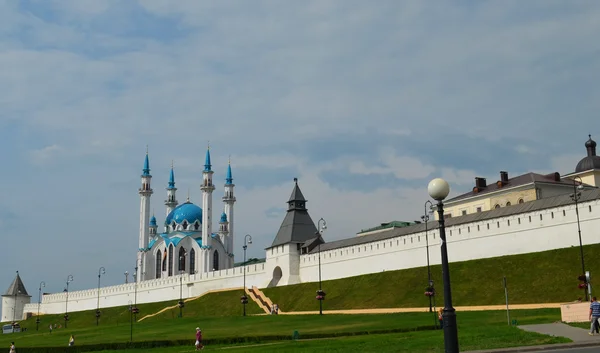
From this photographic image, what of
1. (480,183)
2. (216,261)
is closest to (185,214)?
(216,261)

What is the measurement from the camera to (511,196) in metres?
89.8

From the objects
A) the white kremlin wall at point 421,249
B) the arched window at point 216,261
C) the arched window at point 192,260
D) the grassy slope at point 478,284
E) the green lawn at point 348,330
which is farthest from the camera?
the arched window at point 192,260

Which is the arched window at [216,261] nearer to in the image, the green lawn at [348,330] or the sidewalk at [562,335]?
the green lawn at [348,330]

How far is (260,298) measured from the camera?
86.9 m

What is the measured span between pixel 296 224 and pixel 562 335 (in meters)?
71.2

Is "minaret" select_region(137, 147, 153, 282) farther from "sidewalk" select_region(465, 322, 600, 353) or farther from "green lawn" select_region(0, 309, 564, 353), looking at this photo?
"sidewalk" select_region(465, 322, 600, 353)

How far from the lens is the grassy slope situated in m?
55.0

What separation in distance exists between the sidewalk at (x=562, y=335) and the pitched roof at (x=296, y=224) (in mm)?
65949

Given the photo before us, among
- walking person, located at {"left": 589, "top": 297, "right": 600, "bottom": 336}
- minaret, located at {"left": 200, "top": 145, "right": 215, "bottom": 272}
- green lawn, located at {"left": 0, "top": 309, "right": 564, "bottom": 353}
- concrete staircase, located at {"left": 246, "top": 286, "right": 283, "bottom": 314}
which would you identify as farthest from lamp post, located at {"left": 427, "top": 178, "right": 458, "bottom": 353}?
minaret, located at {"left": 200, "top": 145, "right": 215, "bottom": 272}

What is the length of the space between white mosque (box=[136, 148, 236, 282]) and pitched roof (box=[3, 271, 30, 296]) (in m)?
31.3

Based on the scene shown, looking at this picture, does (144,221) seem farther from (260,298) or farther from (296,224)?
(260,298)

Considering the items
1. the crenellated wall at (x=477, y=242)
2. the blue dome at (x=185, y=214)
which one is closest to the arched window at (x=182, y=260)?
the blue dome at (x=185, y=214)

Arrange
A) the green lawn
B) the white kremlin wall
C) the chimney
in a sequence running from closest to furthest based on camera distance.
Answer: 1. the green lawn
2. the white kremlin wall
3. the chimney

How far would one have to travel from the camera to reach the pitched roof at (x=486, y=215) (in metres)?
65.4
